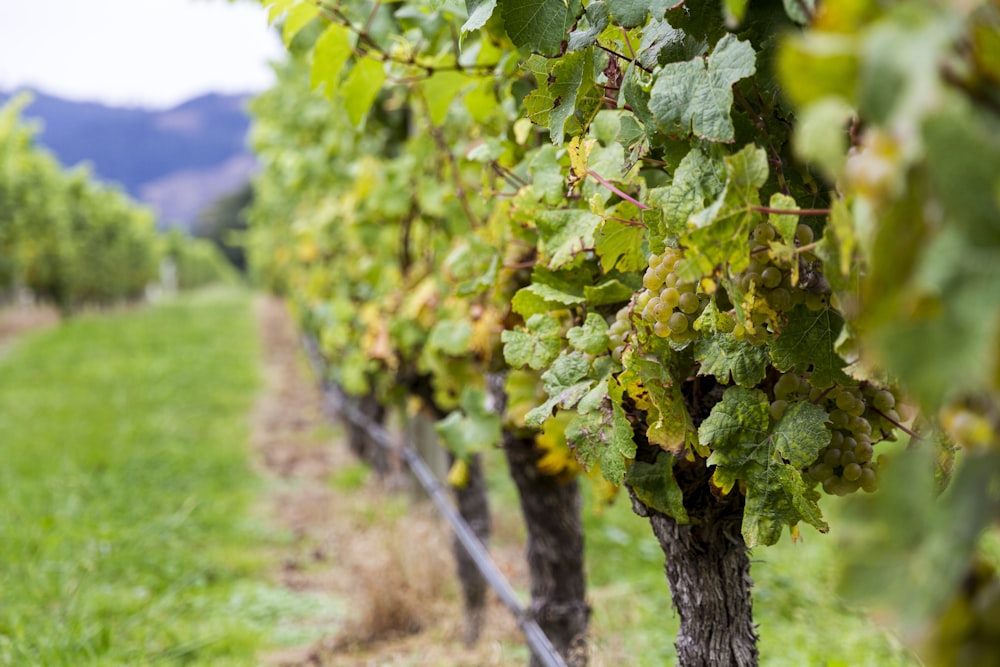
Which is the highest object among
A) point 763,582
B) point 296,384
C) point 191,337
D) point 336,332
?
point 191,337

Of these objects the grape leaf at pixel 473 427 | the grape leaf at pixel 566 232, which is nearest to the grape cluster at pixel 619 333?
the grape leaf at pixel 566 232

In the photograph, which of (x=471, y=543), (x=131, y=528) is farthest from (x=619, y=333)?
(x=131, y=528)

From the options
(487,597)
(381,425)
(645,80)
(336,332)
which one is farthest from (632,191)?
(381,425)

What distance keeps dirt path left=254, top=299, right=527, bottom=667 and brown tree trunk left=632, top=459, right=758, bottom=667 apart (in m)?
1.72

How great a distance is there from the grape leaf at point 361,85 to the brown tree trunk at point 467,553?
73.7 inches

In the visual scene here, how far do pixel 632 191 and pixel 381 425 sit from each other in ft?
18.6

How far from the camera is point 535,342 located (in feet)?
5.43

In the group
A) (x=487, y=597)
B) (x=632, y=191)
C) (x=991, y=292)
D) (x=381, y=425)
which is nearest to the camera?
(x=991, y=292)

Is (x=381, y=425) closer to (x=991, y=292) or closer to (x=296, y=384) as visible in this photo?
(x=991, y=292)

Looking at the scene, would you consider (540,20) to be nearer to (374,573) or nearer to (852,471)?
(852,471)

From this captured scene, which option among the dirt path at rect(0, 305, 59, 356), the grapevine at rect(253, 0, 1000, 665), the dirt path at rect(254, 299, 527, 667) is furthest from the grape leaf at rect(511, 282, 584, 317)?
the dirt path at rect(0, 305, 59, 356)

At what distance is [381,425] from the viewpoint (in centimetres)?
696

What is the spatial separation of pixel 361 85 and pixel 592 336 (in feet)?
3.46

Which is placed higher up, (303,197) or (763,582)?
(303,197)
